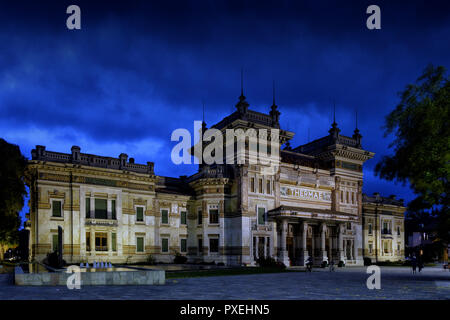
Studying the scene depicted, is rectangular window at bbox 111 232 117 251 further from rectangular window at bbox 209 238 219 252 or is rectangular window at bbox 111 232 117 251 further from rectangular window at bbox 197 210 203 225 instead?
rectangular window at bbox 209 238 219 252

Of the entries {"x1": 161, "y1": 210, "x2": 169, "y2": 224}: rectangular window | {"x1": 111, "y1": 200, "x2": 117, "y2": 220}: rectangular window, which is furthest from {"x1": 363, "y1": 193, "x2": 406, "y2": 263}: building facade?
{"x1": 111, "y1": 200, "x2": 117, "y2": 220}: rectangular window

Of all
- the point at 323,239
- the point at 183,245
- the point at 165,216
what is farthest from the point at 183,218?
the point at 323,239

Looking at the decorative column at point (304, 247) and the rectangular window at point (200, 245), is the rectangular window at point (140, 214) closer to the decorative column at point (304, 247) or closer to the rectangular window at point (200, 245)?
the rectangular window at point (200, 245)

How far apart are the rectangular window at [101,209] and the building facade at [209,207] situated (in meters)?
0.11

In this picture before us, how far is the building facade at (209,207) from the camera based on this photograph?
131 ft

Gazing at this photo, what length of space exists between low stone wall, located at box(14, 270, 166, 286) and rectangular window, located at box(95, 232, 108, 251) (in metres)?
22.3

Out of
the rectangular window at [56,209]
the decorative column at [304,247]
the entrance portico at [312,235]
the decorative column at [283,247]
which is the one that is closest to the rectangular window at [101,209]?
the rectangular window at [56,209]

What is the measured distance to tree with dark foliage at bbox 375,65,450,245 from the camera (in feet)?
70.6

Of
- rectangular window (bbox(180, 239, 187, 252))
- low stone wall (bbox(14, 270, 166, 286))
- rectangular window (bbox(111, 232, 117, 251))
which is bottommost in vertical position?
rectangular window (bbox(180, 239, 187, 252))

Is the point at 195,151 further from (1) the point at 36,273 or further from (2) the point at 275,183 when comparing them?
(1) the point at 36,273

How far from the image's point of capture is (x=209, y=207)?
47.4 metres

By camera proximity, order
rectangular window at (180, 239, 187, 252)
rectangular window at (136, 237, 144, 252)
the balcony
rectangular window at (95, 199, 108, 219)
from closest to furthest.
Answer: the balcony → rectangular window at (95, 199, 108, 219) → rectangular window at (136, 237, 144, 252) → rectangular window at (180, 239, 187, 252)
